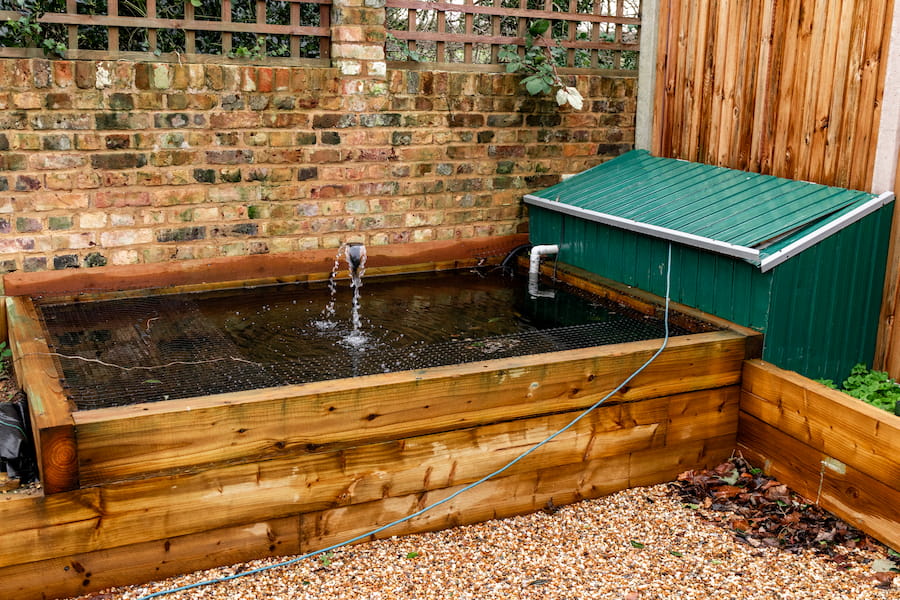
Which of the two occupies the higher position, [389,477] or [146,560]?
[389,477]

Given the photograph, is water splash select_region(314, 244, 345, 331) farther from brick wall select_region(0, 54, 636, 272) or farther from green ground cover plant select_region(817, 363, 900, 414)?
green ground cover plant select_region(817, 363, 900, 414)

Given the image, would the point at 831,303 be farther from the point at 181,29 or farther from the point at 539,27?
the point at 181,29

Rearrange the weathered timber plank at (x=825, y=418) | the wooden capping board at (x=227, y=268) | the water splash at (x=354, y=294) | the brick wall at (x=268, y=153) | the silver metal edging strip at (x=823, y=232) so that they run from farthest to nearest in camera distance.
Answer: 1. the wooden capping board at (x=227, y=268)
2. the brick wall at (x=268, y=153)
3. the water splash at (x=354, y=294)
4. the silver metal edging strip at (x=823, y=232)
5. the weathered timber plank at (x=825, y=418)

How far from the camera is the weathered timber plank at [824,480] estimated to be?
3529mm

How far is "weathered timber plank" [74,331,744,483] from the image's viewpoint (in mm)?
3088

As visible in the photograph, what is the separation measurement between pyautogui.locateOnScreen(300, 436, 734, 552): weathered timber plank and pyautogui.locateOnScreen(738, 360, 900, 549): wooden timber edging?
0.26m

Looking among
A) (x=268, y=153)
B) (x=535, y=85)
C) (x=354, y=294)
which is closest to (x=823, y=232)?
(x=535, y=85)

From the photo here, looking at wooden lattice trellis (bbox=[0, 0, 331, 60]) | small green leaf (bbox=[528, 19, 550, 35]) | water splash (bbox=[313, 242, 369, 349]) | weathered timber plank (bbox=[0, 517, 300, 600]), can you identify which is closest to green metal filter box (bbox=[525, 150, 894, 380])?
small green leaf (bbox=[528, 19, 550, 35])

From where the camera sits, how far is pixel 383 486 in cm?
356

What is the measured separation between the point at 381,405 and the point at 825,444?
1942 mm

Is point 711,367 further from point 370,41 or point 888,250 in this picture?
point 370,41

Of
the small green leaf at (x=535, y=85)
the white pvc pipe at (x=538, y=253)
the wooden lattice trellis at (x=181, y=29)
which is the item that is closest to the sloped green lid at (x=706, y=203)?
the white pvc pipe at (x=538, y=253)

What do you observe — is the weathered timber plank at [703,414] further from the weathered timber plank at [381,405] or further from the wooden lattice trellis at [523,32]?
the wooden lattice trellis at [523,32]

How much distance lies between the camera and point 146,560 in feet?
10.5
